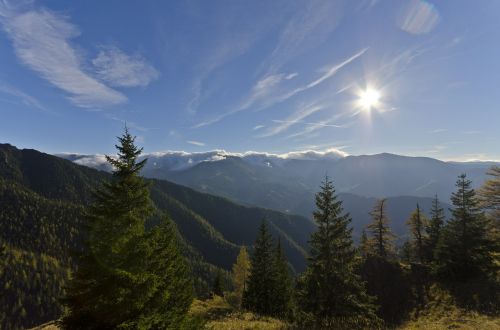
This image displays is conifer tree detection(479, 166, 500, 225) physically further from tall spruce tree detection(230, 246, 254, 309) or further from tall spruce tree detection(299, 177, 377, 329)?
tall spruce tree detection(230, 246, 254, 309)

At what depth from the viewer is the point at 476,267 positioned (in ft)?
112

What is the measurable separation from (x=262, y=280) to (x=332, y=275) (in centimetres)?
2048

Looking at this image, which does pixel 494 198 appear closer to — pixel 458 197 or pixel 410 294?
pixel 458 197

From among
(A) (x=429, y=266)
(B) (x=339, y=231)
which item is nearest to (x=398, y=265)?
(A) (x=429, y=266)

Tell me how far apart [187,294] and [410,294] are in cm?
2605

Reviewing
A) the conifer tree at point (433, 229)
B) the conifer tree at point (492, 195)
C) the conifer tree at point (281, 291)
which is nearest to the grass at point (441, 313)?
the conifer tree at point (492, 195)

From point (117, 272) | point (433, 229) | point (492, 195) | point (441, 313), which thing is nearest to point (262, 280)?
point (441, 313)

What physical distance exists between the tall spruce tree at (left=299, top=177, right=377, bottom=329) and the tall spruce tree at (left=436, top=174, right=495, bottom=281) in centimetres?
1912

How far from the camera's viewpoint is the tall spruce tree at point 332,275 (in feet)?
70.3

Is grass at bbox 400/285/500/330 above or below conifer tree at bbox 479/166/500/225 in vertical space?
below

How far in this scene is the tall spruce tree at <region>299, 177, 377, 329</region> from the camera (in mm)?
21422

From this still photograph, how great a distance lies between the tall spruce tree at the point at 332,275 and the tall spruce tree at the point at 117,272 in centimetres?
1123

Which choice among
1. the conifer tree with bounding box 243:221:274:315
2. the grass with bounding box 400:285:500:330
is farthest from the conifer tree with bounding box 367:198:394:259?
the conifer tree with bounding box 243:221:274:315

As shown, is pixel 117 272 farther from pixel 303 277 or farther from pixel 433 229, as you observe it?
pixel 433 229
